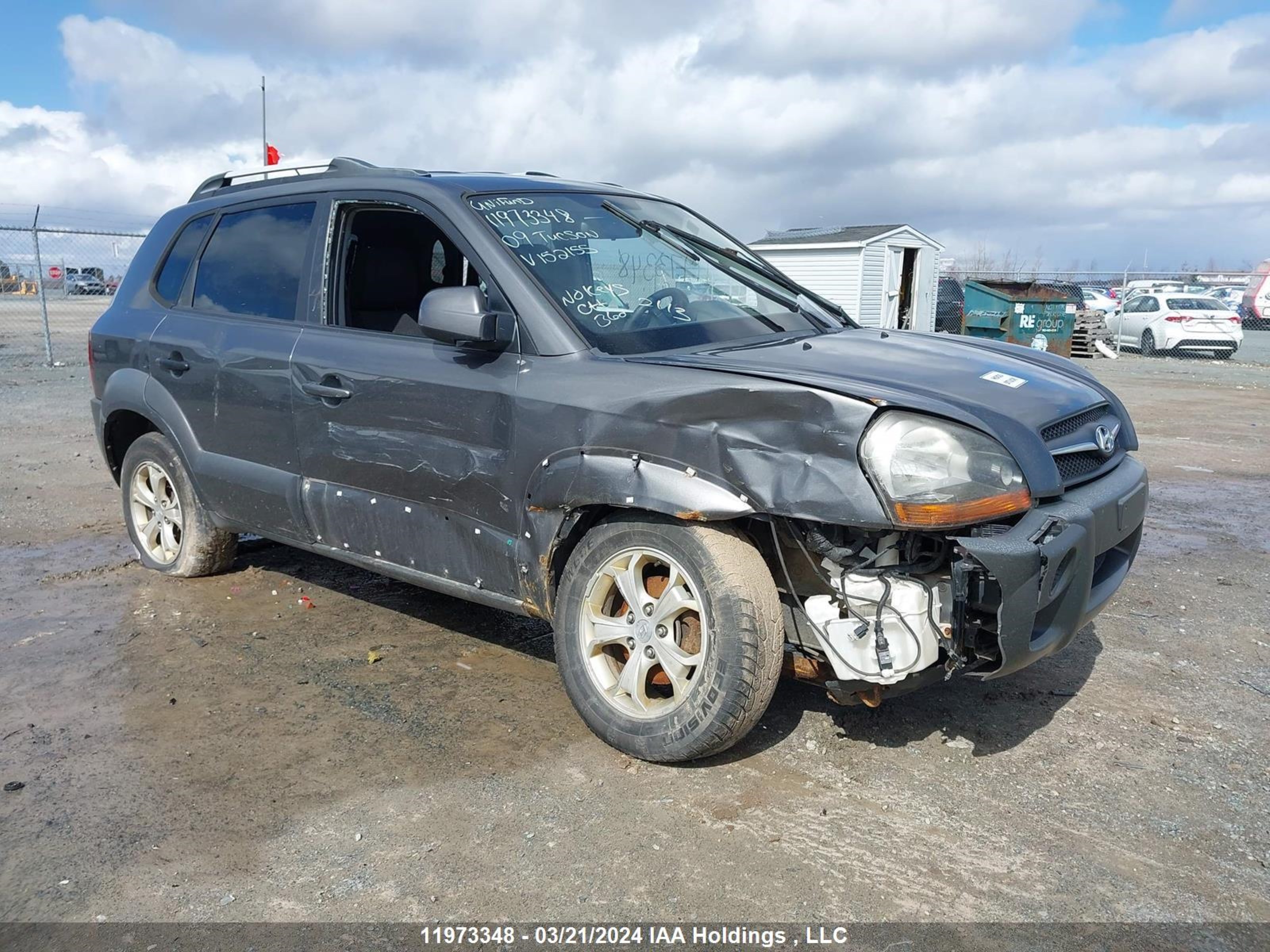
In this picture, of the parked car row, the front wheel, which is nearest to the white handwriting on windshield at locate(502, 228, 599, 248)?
the front wheel

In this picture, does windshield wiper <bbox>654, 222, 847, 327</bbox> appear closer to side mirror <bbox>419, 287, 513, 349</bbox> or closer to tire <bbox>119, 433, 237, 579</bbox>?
side mirror <bbox>419, 287, 513, 349</bbox>

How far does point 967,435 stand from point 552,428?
1.32 m

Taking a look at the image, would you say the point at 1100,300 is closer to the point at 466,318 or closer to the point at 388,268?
the point at 388,268

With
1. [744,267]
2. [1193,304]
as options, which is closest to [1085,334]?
[1193,304]

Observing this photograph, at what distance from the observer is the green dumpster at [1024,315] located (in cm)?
2245

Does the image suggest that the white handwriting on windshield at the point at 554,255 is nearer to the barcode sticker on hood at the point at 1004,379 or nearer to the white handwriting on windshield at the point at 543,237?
the white handwriting on windshield at the point at 543,237

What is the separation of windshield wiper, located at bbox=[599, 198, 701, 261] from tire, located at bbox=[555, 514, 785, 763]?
4.58 feet

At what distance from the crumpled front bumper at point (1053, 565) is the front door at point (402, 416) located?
1.62 metres

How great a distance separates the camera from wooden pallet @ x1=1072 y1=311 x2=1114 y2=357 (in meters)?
23.2

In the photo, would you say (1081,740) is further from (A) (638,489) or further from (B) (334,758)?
(B) (334,758)

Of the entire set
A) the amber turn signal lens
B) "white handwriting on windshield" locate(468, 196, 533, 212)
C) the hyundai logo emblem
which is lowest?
the amber turn signal lens

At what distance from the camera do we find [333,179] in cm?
442

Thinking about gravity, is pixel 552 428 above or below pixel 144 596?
above

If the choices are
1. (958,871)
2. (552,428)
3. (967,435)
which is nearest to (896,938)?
(958,871)
